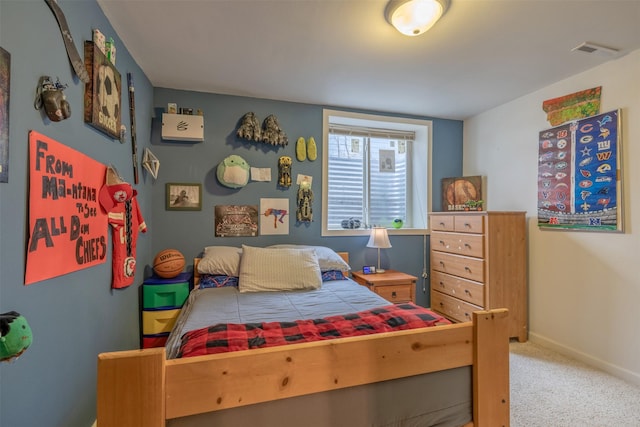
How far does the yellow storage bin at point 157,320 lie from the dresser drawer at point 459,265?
2710 mm

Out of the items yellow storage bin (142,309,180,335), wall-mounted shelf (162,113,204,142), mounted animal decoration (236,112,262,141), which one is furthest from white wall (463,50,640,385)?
yellow storage bin (142,309,180,335)

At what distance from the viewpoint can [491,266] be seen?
107 inches

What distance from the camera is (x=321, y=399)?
0.95 m

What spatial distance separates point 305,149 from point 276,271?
143 cm

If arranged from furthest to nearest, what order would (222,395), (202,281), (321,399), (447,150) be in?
(447,150) < (202,281) < (321,399) < (222,395)

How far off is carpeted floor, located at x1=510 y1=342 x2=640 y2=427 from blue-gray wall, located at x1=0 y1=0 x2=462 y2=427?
1.93 metres

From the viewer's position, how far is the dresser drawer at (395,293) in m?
2.95

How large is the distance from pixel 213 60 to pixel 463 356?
2.56 meters

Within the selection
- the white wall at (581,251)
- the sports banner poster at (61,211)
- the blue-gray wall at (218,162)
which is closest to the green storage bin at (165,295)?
the blue-gray wall at (218,162)

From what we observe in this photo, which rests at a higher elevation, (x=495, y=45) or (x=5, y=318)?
(x=495, y=45)

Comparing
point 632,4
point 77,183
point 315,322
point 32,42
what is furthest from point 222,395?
point 632,4

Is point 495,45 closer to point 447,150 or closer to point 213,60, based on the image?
point 447,150

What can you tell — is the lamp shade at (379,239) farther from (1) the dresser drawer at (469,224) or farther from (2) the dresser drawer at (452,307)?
(2) the dresser drawer at (452,307)

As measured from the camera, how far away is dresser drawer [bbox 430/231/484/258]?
9.16 feet
